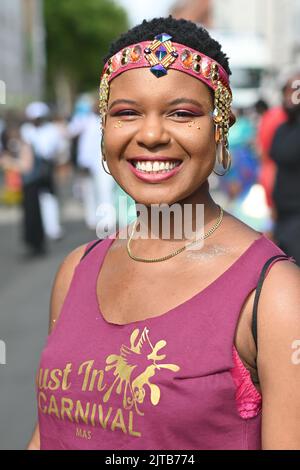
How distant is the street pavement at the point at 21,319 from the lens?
17.4ft

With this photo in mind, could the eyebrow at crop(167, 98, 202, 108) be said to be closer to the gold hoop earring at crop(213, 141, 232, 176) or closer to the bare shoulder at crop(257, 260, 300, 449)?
the gold hoop earring at crop(213, 141, 232, 176)

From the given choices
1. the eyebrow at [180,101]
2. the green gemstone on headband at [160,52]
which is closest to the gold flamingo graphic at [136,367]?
the eyebrow at [180,101]

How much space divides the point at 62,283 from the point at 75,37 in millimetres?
77246

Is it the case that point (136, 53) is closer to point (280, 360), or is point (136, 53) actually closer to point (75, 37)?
point (280, 360)

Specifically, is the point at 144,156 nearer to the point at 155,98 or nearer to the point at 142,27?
the point at 155,98

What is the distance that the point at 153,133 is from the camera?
2033 mm

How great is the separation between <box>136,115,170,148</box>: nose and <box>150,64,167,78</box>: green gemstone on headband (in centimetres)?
9

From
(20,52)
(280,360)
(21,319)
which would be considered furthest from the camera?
(20,52)

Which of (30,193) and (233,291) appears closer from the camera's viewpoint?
(233,291)

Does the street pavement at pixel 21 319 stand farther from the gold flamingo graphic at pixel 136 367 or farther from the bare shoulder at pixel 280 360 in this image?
the bare shoulder at pixel 280 360

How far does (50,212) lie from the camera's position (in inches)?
497

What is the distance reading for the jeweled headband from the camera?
2055 millimetres

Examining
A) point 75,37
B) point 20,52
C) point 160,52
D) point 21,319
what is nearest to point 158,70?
point 160,52

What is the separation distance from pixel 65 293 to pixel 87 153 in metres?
11.4
